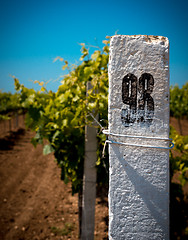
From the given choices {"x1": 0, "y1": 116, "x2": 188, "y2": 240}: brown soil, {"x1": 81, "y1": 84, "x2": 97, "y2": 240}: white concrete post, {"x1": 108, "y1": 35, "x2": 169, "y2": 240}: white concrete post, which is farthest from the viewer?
{"x1": 0, "y1": 116, "x2": 188, "y2": 240}: brown soil

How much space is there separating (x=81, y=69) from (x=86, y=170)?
1.39m

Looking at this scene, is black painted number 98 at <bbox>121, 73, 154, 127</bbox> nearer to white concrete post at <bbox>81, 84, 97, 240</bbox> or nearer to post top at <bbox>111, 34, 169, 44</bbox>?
post top at <bbox>111, 34, 169, 44</bbox>

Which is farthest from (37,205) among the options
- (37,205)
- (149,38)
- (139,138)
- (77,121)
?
(149,38)

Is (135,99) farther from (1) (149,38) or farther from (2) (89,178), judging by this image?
(2) (89,178)

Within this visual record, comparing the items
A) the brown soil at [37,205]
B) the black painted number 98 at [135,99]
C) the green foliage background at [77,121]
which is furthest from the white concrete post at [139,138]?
the brown soil at [37,205]

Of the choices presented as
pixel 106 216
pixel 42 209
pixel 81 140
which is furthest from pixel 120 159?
pixel 42 209

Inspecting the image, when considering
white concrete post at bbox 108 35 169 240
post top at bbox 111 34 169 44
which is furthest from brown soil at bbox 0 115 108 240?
post top at bbox 111 34 169 44

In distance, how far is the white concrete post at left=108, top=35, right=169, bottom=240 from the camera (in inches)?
37.8

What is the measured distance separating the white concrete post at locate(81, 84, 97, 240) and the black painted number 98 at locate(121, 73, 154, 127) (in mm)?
956

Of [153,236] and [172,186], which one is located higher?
[153,236]

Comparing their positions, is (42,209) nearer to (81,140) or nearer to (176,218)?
(81,140)

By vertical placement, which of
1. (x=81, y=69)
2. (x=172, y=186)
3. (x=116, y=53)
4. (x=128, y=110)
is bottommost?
(x=172, y=186)

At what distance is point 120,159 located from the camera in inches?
38.7

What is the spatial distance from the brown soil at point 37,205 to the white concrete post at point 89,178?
3.70 ft
